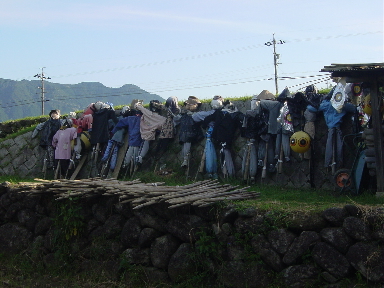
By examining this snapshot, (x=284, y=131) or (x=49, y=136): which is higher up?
(x=284, y=131)

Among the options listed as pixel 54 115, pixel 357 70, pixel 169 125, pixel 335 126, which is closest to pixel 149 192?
pixel 357 70

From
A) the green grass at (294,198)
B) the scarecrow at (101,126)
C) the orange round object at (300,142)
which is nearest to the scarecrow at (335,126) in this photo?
the orange round object at (300,142)

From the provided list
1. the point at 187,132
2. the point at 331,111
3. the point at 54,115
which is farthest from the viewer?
the point at 54,115

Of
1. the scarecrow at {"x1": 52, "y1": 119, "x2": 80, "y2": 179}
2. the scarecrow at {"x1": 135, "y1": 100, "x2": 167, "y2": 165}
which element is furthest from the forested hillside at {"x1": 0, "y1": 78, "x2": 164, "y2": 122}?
the scarecrow at {"x1": 135, "y1": 100, "x2": 167, "y2": 165}

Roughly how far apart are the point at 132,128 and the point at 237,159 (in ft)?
10.8

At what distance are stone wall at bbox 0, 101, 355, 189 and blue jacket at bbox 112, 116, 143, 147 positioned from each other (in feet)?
1.86

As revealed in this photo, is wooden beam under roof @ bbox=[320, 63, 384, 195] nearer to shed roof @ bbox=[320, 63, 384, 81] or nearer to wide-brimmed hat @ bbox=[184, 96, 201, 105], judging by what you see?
shed roof @ bbox=[320, 63, 384, 81]

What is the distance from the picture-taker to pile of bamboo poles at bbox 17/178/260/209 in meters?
8.71

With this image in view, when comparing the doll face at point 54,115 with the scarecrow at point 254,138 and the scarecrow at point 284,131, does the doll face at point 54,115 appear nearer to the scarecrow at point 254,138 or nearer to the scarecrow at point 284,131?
the scarecrow at point 254,138

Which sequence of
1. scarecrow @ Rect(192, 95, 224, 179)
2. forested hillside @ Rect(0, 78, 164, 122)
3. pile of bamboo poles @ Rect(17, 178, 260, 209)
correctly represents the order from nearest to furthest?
pile of bamboo poles @ Rect(17, 178, 260, 209) < scarecrow @ Rect(192, 95, 224, 179) < forested hillside @ Rect(0, 78, 164, 122)

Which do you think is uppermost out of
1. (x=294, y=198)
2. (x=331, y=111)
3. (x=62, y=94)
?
(x=62, y=94)

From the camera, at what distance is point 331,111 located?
1152 centimetres

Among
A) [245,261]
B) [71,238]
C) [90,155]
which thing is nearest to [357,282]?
[245,261]

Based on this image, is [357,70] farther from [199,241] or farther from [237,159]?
[237,159]
